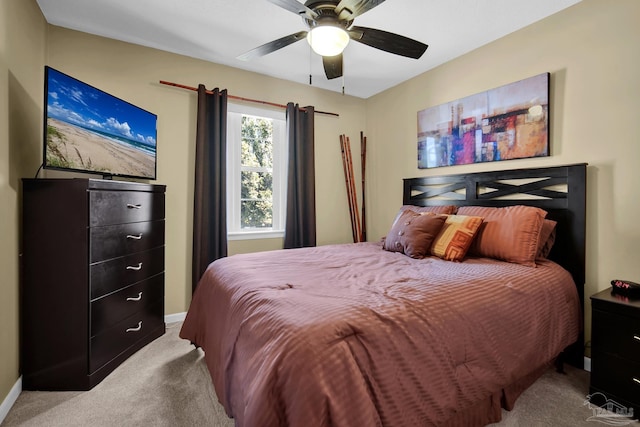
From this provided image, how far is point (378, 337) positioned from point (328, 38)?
1662 millimetres

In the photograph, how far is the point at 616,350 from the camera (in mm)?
1654

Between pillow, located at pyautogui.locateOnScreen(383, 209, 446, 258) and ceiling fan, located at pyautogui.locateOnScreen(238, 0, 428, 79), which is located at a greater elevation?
ceiling fan, located at pyautogui.locateOnScreen(238, 0, 428, 79)

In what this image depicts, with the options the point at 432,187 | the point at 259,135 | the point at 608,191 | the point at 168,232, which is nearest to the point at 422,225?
the point at 432,187

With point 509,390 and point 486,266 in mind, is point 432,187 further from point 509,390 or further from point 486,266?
point 509,390

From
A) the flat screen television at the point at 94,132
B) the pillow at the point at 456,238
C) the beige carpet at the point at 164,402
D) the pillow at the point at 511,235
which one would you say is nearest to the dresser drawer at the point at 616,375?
the beige carpet at the point at 164,402

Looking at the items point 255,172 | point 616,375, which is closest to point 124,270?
point 255,172

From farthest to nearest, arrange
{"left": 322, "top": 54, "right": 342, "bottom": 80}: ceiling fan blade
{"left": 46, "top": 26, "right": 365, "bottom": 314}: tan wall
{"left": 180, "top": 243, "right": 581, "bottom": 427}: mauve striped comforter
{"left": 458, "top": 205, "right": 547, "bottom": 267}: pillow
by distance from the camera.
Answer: {"left": 46, "top": 26, "right": 365, "bottom": 314}: tan wall, {"left": 322, "top": 54, "right": 342, "bottom": 80}: ceiling fan blade, {"left": 458, "top": 205, "right": 547, "bottom": 267}: pillow, {"left": 180, "top": 243, "right": 581, "bottom": 427}: mauve striped comforter

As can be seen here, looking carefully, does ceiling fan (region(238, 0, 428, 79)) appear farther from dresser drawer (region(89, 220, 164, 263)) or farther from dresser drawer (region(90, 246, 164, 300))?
dresser drawer (region(90, 246, 164, 300))

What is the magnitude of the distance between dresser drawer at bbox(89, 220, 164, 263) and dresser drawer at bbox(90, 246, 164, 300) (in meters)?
0.04

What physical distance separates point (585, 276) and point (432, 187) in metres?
1.45

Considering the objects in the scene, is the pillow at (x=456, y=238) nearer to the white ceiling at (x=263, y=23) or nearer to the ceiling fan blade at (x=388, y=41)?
the ceiling fan blade at (x=388, y=41)

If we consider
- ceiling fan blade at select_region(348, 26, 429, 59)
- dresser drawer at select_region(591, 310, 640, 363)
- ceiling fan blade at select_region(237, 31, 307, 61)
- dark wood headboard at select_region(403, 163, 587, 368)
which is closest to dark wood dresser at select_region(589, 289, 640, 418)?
dresser drawer at select_region(591, 310, 640, 363)

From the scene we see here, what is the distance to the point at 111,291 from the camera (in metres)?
2.04

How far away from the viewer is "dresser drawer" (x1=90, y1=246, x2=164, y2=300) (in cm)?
Answer: 192
